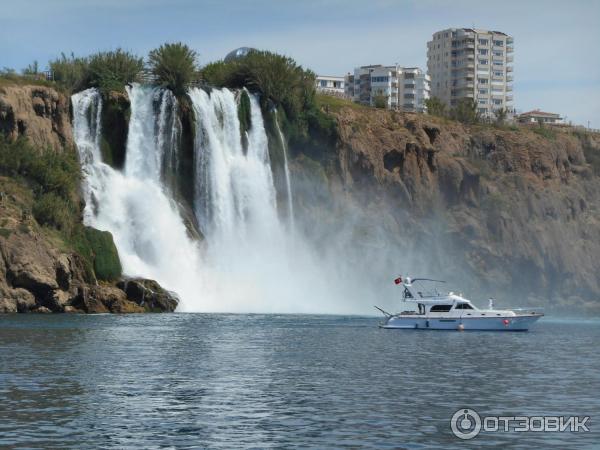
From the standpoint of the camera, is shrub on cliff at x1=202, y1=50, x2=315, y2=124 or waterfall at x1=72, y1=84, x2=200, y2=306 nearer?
waterfall at x1=72, y1=84, x2=200, y2=306

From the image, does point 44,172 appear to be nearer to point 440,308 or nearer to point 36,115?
point 36,115

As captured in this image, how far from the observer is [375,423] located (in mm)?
35781

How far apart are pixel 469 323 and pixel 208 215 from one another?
33.7 m

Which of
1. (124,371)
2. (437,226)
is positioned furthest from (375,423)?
(437,226)

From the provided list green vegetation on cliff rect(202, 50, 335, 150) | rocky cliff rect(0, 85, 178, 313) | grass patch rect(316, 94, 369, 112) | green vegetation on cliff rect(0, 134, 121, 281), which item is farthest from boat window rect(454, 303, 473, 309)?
grass patch rect(316, 94, 369, 112)

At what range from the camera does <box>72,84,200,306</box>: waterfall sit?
9588 cm

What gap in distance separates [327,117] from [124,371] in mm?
82528

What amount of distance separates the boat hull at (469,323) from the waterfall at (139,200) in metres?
22.5

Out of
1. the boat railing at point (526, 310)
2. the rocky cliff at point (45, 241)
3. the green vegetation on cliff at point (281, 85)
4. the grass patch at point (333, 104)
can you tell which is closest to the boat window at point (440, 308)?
the boat railing at point (526, 310)

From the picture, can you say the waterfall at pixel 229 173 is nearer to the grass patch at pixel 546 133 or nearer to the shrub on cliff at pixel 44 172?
the shrub on cliff at pixel 44 172

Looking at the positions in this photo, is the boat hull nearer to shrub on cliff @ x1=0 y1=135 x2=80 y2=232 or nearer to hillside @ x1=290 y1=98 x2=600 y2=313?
shrub on cliff @ x1=0 y1=135 x2=80 y2=232

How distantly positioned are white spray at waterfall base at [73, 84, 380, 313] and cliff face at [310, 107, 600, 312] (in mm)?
15955

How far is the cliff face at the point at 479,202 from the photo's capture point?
13188cm

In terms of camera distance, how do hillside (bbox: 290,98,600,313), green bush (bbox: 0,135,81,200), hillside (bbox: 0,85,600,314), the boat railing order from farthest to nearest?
hillside (bbox: 290,98,600,313), hillside (bbox: 0,85,600,314), green bush (bbox: 0,135,81,200), the boat railing
